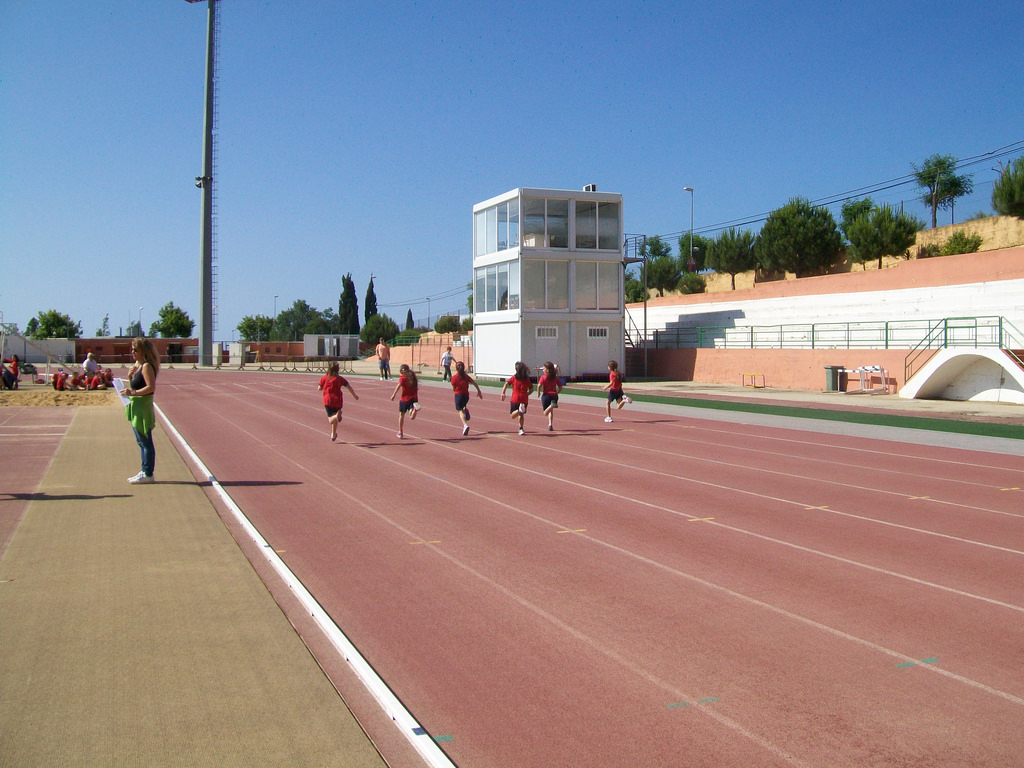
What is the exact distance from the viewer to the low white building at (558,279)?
41.3m

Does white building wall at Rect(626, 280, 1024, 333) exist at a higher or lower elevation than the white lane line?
higher

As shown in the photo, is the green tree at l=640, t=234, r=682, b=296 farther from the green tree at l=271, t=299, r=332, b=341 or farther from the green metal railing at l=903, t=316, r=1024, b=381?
the green tree at l=271, t=299, r=332, b=341

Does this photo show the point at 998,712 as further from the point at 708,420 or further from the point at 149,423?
the point at 708,420

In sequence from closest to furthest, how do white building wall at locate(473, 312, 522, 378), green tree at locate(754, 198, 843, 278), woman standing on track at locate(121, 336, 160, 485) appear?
1. woman standing on track at locate(121, 336, 160, 485)
2. white building wall at locate(473, 312, 522, 378)
3. green tree at locate(754, 198, 843, 278)

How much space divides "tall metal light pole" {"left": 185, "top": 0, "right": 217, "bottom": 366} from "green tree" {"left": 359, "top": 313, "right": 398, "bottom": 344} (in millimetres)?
39854

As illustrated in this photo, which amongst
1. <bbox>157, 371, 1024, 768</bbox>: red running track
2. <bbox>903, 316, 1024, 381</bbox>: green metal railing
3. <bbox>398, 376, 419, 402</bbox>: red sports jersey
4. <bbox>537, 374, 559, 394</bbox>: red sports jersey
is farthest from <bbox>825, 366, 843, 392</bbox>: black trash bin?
<bbox>398, 376, 419, 402</bbox>: red sports jersey

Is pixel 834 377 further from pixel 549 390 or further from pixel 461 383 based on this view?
pixel 461 383

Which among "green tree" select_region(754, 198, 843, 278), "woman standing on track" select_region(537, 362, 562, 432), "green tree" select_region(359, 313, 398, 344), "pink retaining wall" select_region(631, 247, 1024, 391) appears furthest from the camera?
"green tree" select_region(359, 313, 398, 344)

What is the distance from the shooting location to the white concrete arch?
25522 millimetres

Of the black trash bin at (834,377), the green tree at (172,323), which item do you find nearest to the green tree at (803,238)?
the black trash bin at (834,377)

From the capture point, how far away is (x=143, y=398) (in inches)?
447

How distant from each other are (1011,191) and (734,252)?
24817 mm

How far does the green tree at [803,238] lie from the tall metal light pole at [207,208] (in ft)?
150

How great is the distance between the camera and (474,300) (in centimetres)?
4678
